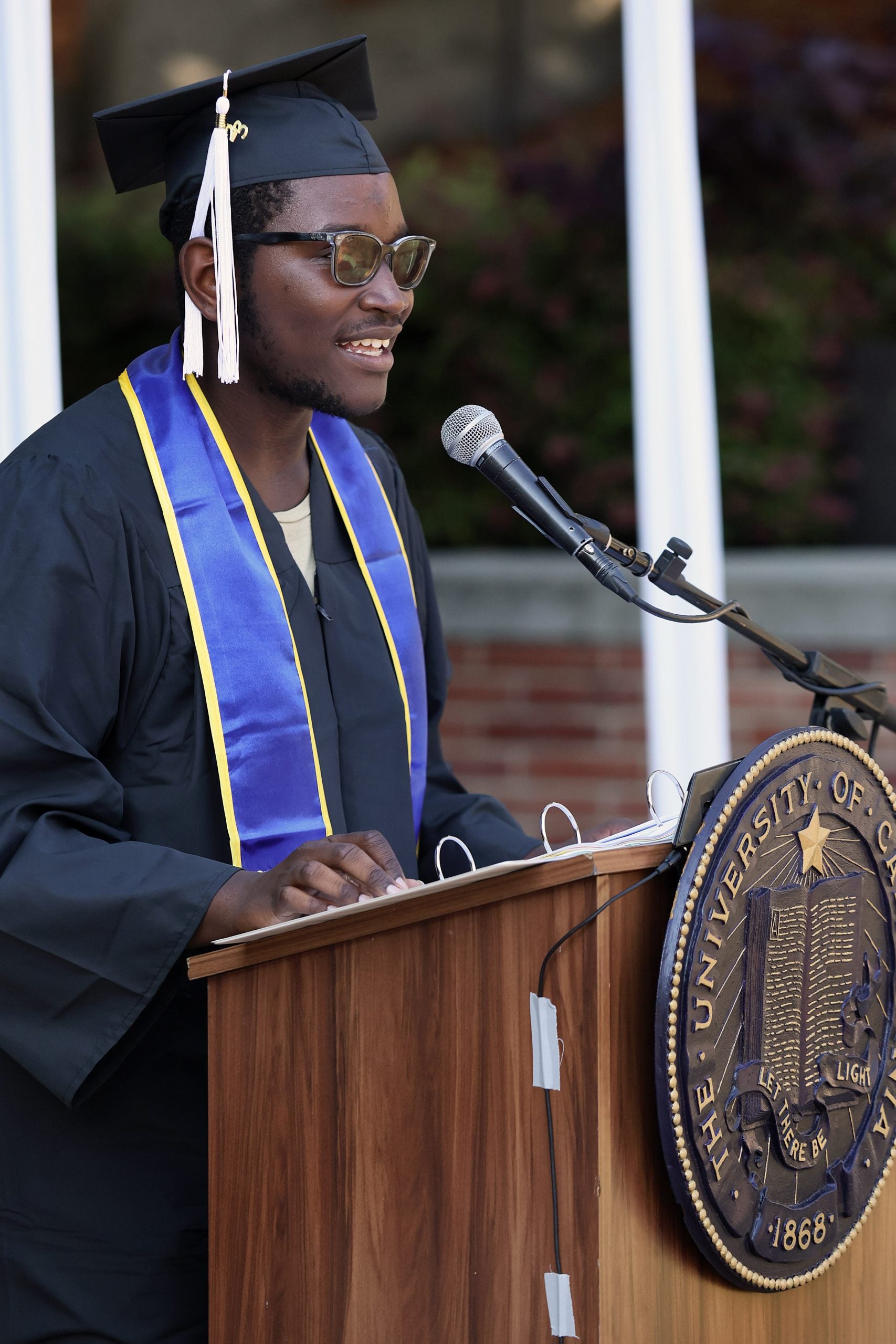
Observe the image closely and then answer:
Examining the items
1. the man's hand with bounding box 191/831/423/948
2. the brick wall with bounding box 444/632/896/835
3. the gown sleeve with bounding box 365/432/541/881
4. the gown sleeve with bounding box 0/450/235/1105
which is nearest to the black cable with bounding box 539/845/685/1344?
the man's hand with bounding box 191/831/423/948

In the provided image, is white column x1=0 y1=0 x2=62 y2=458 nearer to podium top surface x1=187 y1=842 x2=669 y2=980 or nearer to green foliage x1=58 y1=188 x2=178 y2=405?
podium top surface x1=187 y1=842 x2=669 y2=980

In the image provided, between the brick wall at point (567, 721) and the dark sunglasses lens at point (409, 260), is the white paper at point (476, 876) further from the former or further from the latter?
the brick wall at point (567, 721)

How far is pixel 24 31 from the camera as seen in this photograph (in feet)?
9.57

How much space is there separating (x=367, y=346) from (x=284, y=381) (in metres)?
0.12

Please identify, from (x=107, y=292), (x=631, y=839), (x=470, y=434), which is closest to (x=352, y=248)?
(x=470, y=434)

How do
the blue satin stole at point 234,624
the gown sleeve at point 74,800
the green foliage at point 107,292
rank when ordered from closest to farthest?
the gown sleeve at point 74,800, the blue satin stole at point 234,624, the green foliage at point 107,292

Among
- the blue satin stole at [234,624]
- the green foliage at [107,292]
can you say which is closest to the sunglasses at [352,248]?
the blue satin stole at [234,624]

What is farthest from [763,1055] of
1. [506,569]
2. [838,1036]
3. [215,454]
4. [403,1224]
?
[506,569]

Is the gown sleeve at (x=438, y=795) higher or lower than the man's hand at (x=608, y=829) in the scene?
higher

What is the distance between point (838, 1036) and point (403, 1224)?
19.4 inches

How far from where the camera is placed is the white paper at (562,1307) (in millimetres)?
1490

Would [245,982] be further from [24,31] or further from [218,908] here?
[24,31]

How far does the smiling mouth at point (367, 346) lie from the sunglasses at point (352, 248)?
0.24 ft

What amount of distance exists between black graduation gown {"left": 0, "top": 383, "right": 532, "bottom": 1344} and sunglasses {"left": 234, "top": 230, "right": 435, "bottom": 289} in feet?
1.01
